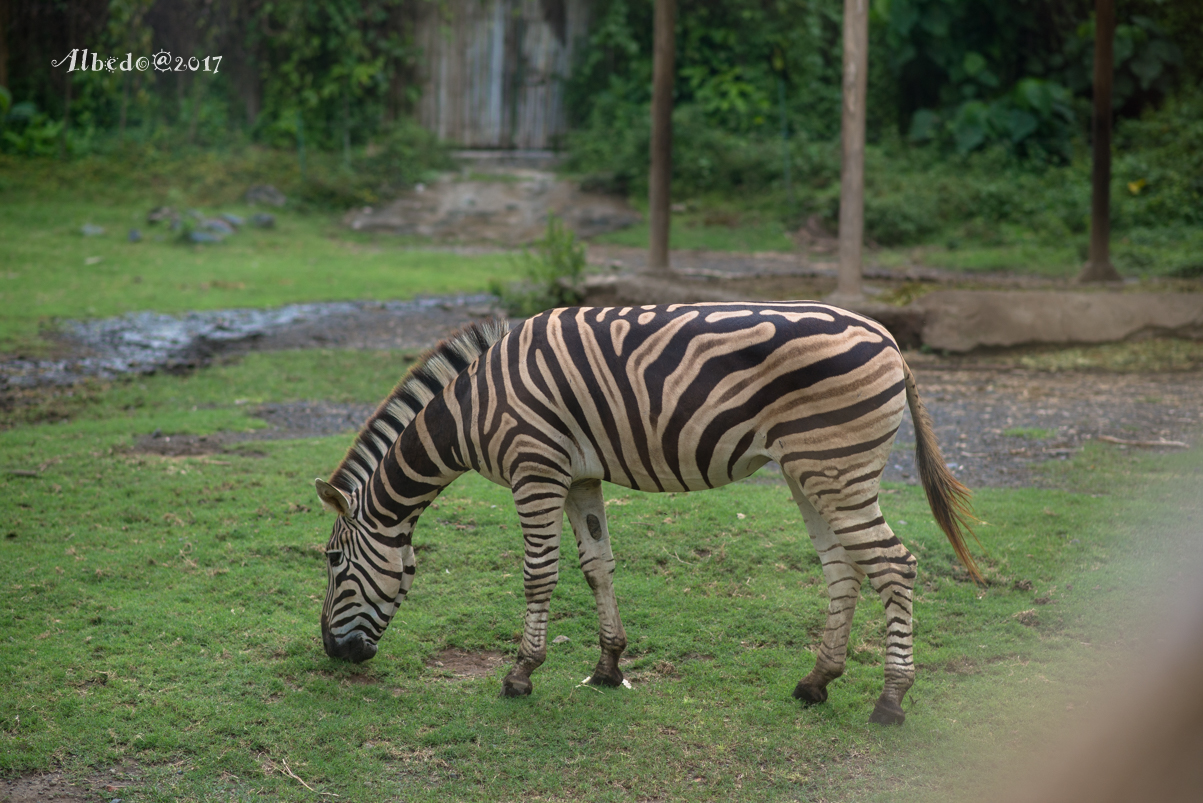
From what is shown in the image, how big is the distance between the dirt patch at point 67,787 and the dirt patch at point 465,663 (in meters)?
1.33

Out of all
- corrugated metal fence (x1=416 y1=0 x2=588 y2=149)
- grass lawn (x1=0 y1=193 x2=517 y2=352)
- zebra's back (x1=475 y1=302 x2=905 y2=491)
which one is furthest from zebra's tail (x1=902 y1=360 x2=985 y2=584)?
corrugated metal fence (x1=416 y1=0 x2=588 y2=149)

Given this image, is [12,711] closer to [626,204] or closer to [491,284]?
[491,284]

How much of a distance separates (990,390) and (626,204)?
11030 millimetres

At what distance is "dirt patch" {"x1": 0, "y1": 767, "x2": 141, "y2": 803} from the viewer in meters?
3.45

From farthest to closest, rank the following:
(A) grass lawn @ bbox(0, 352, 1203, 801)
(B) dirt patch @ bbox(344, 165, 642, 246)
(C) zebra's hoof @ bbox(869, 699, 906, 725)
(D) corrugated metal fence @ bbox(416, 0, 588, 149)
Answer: (D) corrugated metal fence @ bbox(416, 0, 588, 149), (B) dirt patch @ bbox(344, 165, 642, 246), (C) zebra's hoof @ bbox(869, 699, 906, 725), (A) grass lawn @ bbox(0, 352, 1203, 801)

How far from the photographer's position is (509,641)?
15.6 ft

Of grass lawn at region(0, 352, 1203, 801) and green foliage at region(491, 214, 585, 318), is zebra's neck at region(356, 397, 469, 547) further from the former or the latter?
green foliage at region(491, 214, 585, 318)

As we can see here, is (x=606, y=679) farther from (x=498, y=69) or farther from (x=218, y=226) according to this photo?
(x=498, y=69)

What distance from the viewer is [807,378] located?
386 centimetres

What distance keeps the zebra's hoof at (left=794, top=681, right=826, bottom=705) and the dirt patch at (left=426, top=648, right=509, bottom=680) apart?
1.36 metres

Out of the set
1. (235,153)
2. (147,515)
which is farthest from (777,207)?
(147,515)

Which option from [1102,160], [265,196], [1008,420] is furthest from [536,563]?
[265,196]

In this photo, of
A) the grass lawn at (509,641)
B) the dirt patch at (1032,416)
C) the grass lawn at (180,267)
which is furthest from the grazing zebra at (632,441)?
the grass lawn at (180,267)

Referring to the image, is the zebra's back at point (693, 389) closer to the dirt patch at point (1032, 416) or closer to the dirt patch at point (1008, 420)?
the dirt patch at point (1008, 420)
